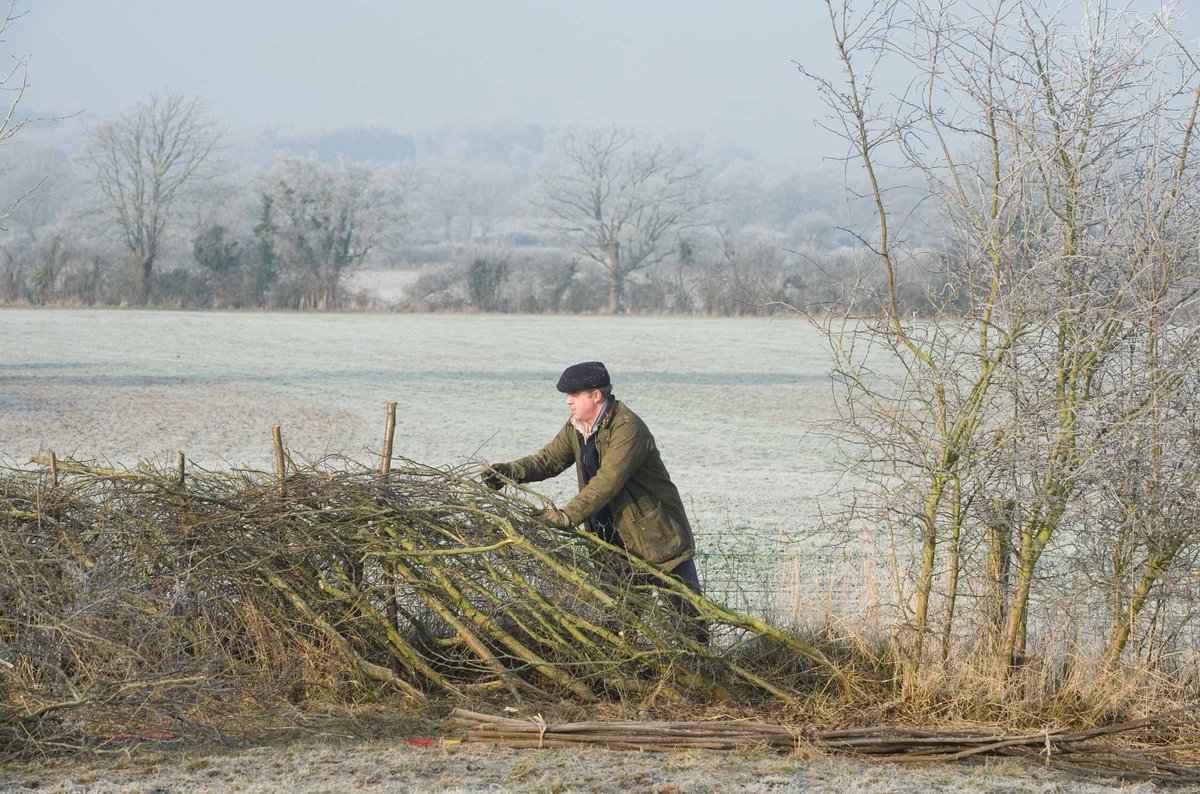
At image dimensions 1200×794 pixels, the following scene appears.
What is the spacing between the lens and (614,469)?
632cm

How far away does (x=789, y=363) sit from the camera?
34.5m

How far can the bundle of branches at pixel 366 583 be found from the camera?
239 inches

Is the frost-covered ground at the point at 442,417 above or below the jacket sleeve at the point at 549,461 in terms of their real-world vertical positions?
below

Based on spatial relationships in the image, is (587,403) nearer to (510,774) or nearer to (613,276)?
(510,774)

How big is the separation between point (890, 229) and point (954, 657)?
7.20 ft

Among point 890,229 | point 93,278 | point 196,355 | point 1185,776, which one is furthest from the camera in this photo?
point 93,278

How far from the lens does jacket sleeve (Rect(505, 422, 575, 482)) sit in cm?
674

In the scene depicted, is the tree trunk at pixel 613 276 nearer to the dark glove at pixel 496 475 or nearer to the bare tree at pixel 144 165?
the bare tree at pixel 144 165

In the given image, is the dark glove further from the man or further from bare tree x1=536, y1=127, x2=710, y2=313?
bare tree x1=536, y1=127, x2=710, y2=313

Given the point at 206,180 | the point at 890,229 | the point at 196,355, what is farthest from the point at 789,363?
the point at 206,180

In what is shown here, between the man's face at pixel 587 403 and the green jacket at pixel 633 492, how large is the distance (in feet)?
0.20

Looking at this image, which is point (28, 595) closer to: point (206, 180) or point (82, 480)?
point (82, 480)

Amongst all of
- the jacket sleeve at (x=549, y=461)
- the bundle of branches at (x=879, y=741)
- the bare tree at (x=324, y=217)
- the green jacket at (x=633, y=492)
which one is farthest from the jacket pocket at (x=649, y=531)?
the bare tree at (x=324, y=217)

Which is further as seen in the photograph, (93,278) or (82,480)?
(93,278)
